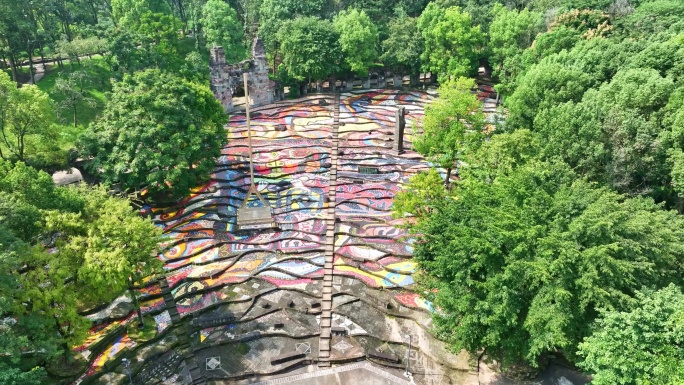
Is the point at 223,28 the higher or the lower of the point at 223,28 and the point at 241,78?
the higher

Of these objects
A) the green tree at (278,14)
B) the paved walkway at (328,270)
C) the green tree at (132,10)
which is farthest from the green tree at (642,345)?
the green tree at (132,10)

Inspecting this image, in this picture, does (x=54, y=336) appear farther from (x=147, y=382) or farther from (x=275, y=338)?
(x=275, y=338)

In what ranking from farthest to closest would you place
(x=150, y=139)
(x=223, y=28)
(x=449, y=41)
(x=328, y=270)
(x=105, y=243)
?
(x=223, y=28) → (x=449, y=41) → (x=150, y=139) → (x=328, y=270) → (x=105, y=243)

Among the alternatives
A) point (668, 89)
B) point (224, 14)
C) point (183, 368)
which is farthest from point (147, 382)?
point (224, 14)

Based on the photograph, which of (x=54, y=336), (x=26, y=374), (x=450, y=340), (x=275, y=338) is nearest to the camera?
(x=26, y=374)

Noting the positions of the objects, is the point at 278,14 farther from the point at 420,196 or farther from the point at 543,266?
the point at 543,266

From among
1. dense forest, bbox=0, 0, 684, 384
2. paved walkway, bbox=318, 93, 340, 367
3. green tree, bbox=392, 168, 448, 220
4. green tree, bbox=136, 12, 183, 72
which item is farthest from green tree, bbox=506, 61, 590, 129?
green tree, bbox=136, 12, 183, 72

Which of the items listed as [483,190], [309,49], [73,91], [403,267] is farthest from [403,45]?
[483,190]

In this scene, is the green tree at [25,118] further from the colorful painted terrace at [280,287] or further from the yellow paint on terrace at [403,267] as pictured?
the yellow paint on terrace at [403,267]
